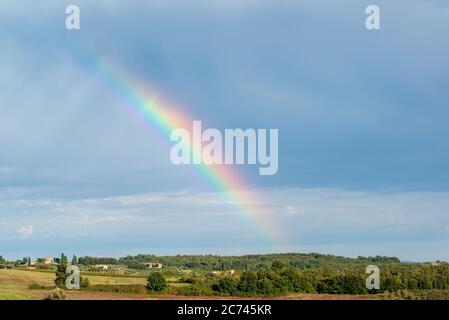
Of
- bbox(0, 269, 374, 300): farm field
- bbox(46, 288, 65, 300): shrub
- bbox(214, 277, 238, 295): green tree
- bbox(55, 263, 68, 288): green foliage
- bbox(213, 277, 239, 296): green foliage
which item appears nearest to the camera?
bbox(46, 288, 65, 300): shrub

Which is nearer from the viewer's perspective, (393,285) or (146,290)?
(146,290)

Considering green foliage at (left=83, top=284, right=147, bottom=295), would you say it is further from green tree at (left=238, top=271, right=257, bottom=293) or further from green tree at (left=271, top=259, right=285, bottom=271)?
green tree at (left=271, top=259, right=285, bottom=271)

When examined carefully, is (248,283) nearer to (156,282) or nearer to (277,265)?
(156,282)

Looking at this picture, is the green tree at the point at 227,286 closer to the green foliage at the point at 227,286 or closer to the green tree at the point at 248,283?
the green foliage at the point at 227,286

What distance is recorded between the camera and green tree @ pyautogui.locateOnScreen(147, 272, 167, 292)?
64244 mm

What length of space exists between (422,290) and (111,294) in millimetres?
31033

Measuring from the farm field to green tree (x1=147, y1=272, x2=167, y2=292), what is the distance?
0.87m

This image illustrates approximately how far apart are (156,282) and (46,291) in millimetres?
14962

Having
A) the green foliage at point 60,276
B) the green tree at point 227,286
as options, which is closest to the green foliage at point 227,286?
the green tree at point 227,286

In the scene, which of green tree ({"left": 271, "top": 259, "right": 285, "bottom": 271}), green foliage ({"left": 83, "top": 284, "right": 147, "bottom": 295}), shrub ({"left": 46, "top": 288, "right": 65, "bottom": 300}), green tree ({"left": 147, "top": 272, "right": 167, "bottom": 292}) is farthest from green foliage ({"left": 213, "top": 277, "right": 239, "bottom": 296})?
shrub ({"left": 46, "top": 288, "right": 65, "bottom": 300})

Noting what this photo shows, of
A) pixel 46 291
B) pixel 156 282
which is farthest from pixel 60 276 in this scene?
pixel 156 282
